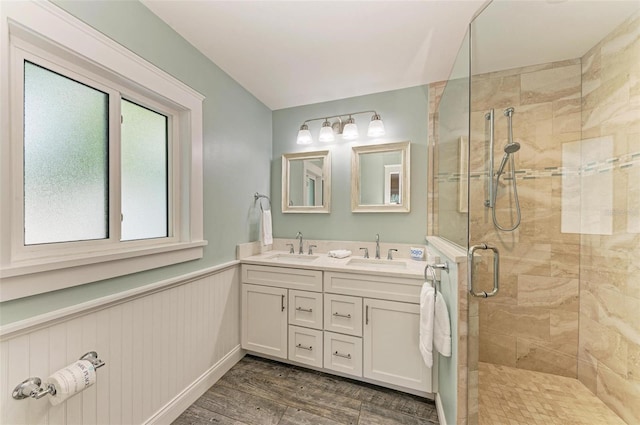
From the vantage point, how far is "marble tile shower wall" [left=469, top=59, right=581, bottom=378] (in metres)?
1.61

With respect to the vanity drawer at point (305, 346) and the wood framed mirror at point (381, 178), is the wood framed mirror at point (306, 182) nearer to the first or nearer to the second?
A: the wood framed mirror at point (381, 178)

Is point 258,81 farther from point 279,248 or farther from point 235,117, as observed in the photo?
point 279,248

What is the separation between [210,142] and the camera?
6.04ft

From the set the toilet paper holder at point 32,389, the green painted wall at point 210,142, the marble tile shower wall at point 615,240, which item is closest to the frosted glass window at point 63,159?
the green painted wall at point 210,142

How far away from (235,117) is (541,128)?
2.34 meters

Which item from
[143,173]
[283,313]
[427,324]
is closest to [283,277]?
[283,313]

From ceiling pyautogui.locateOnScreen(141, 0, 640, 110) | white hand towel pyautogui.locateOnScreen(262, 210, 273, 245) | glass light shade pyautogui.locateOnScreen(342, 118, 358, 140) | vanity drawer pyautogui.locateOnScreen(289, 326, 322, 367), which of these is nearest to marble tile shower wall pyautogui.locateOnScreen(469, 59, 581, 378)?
ceiling pyautogui.locateOnScreen(141, 0, 640, 110)

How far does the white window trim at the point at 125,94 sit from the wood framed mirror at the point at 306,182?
101 cm

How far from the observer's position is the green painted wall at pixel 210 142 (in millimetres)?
1103

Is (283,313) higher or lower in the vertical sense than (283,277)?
lower

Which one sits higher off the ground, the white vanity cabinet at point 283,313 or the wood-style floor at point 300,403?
the white vanity cabinet at point 283,313

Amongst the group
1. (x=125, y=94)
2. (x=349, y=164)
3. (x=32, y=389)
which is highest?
(x=125, y=94)

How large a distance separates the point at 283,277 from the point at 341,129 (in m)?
1.49

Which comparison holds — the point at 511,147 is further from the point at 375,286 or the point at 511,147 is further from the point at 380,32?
the point at 375,286
